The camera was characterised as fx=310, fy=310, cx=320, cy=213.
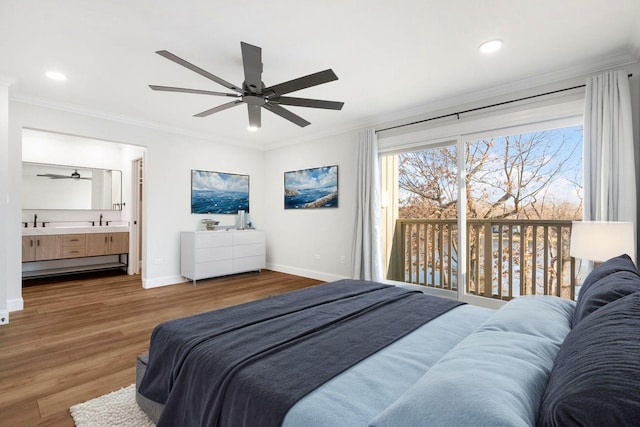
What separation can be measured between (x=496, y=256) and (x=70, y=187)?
7170 mm

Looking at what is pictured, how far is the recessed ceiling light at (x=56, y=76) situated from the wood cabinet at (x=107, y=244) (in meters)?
3.22

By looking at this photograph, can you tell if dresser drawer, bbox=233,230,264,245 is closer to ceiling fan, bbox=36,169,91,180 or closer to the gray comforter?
ceiling fan, bbox=36,169,91,180

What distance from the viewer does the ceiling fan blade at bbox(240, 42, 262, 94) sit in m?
1.99

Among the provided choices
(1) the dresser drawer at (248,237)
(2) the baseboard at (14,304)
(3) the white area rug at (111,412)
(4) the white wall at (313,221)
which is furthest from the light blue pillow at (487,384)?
(1) the dresser drawer at (248,237)

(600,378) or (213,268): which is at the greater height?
(600,378)

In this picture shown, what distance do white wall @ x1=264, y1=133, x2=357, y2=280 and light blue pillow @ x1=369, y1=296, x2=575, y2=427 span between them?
3.68 m

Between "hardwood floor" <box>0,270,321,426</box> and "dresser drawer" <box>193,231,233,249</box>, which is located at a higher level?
"dresser drawer" <box>193,231,233,249</box>

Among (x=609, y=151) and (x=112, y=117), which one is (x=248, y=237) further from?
(x=609, y=151)

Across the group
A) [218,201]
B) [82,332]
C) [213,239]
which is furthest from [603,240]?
[218,201]

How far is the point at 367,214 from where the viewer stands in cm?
439

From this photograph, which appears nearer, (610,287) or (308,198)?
(610,287)

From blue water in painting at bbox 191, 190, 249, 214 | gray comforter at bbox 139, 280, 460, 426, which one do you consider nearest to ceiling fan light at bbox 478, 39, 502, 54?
gray comforter at bbox 139, 280, 460, 426

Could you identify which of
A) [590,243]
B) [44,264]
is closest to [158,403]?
[590,243]

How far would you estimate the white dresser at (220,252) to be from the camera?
491cm
